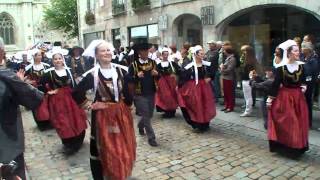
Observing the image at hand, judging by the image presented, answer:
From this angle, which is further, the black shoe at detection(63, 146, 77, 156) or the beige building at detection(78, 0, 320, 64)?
the beige building at detection(78, 0, 320, 64)

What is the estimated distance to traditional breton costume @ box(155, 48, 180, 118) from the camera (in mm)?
9758

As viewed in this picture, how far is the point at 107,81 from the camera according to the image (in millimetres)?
5180

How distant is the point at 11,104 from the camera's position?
3.73 meters

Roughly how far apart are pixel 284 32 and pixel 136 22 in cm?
908

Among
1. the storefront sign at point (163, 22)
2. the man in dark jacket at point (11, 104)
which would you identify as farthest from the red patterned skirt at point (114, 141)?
the storefront sign at point (163, 22)

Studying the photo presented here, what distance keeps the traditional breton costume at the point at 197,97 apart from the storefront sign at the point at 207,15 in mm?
6005

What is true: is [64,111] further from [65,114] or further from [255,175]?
[255,175]

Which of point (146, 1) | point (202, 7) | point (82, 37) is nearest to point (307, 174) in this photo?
point (202, 7)

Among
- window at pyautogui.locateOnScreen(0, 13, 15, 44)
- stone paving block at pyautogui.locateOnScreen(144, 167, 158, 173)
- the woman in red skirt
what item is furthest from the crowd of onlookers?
window at pyautogui.locateOnScreen(0, 13, 15, 44)

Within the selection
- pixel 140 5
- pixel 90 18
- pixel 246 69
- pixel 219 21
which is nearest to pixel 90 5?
pixel 90 18

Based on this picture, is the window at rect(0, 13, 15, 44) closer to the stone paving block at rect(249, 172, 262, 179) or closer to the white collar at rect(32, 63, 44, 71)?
the white collar at rect(32, 63, 44, 71)

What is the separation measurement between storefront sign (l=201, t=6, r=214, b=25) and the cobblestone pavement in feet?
20.6

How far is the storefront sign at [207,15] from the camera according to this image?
1402 centimetres

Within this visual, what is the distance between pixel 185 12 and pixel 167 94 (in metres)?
6.38
